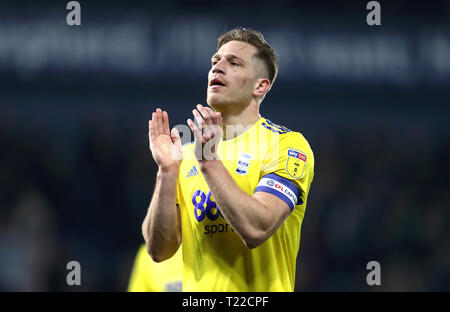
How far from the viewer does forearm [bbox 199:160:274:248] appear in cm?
325

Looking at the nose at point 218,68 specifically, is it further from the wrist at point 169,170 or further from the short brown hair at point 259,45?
the wrist at point 169,170

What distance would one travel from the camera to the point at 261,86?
4129 mm

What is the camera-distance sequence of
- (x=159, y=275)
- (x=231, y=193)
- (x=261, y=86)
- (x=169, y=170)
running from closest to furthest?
(x=231, y=193) < (x=169, y=170) < (x=261, y=86) < (x=159, y=275)

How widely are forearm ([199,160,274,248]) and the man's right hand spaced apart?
45cm

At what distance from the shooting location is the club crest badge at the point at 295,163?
11.8 ft

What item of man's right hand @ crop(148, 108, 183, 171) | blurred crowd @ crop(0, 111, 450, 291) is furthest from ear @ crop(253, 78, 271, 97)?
blurred crowd @ crop(0, 111, 450, 291)

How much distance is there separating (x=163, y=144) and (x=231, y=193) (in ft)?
2.50

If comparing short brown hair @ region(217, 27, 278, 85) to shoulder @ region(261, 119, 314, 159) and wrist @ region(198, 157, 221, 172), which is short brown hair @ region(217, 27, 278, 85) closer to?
shoulder @ region(261, 119, 314, 159)

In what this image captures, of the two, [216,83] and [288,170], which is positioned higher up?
[216,83]

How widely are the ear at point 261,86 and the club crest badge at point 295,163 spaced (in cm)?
57

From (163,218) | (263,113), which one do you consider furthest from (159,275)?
(263,113)

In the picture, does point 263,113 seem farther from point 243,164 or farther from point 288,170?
point 288,170

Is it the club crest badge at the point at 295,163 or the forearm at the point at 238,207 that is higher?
the club crest badge at the point at 295,163

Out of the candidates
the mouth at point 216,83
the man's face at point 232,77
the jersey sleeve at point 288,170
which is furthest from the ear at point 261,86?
the jersey sleeve at point 288,170
